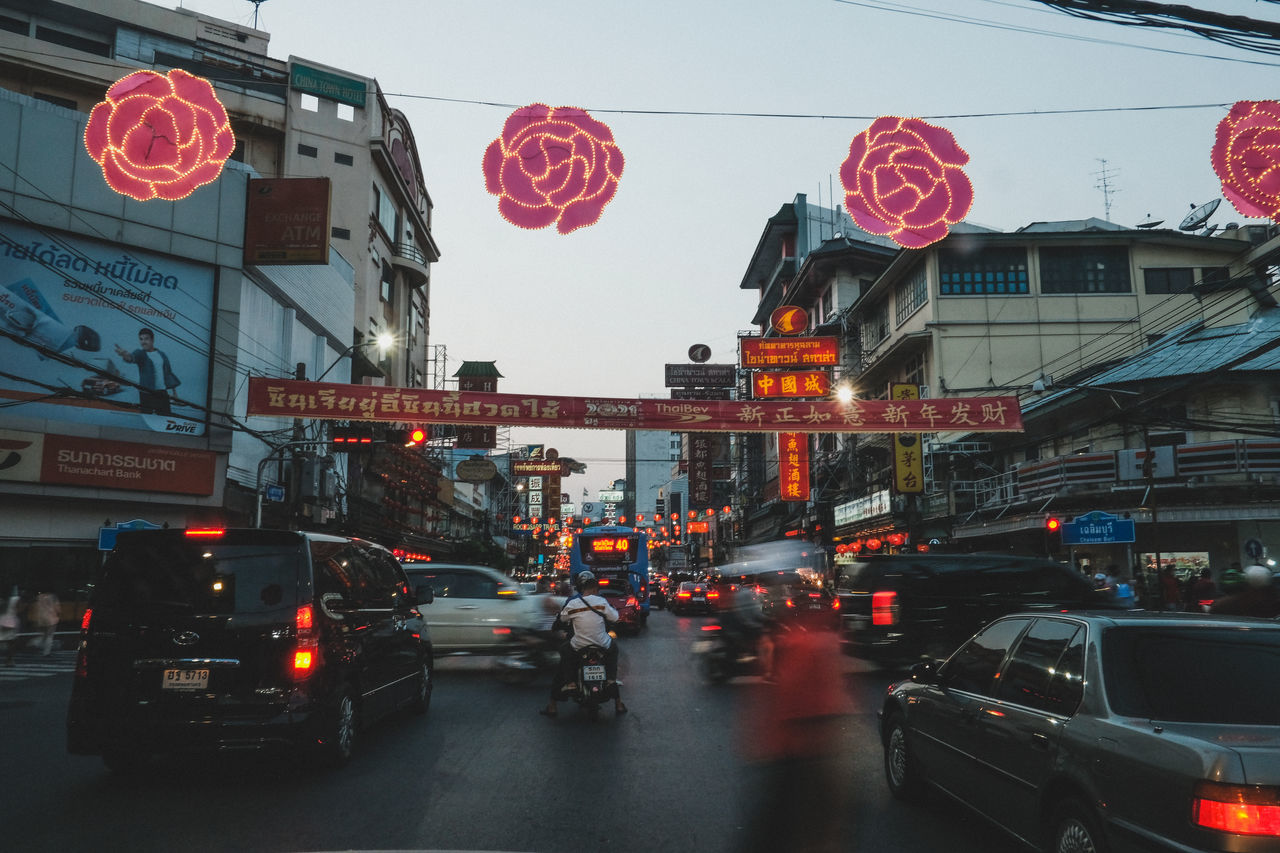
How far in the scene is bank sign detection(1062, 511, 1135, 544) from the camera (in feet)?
65.8

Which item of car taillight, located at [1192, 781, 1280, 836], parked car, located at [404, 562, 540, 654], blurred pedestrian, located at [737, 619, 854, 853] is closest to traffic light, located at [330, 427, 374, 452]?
parked car, located at [404, 562, 540, 654]

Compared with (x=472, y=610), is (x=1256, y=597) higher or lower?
higher

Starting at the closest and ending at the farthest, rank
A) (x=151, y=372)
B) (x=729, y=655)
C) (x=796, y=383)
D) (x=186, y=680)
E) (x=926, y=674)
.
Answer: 1. (x=926, y=674)
2. (x=186, y=680)
3. (x=729, y=655)
4. (x=151, y=372)
5. (x=796, y=383)

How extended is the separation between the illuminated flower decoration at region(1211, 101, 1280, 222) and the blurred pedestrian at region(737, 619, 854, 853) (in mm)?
7186

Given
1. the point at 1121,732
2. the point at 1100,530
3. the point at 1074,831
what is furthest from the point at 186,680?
the point at 1100,530

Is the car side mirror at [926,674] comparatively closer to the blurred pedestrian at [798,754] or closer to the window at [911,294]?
the blurred pedestrian at [798,754]

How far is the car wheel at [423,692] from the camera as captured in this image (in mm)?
10891

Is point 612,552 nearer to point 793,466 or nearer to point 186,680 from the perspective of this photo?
point 793,466

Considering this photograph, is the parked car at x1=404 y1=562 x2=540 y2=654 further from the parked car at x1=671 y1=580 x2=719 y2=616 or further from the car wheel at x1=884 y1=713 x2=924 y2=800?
the parked car at x1=671 y1=580 x2=719 y2=616

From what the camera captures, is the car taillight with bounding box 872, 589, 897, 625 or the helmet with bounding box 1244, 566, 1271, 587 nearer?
the helmet with bounding box 1244, 566, 1271, 587

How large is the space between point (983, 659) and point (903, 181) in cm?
716

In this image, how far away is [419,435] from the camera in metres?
23.6

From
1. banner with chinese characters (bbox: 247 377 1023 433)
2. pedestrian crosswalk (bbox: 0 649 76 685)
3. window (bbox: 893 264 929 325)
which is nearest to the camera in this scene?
pedestrian crosswalk (bbox: 0 649 76 685)

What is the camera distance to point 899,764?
275 inches
